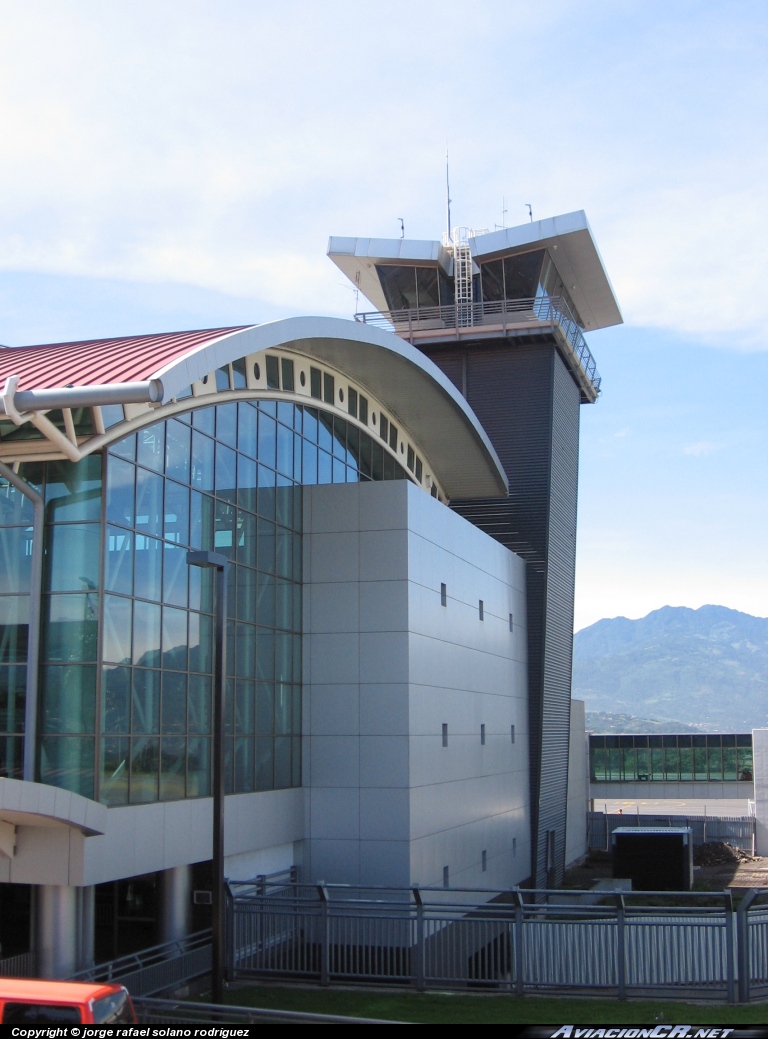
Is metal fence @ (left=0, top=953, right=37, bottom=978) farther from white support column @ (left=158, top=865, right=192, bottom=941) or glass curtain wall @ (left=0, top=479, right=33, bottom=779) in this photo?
white support column @ (left=158, top=865, right=192, bottom=941)

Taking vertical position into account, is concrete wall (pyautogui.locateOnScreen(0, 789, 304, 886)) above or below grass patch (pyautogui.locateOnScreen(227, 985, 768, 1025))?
above

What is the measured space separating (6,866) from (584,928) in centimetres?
895

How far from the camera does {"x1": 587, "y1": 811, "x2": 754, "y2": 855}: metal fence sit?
2175 inches

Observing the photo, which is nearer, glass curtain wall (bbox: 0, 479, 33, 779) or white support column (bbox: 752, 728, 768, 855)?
glass curtain wall (bbox: 0, 479, 33, 779)

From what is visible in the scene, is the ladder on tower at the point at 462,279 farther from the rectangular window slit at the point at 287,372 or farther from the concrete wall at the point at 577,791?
the concrete wall at the point at 577,791

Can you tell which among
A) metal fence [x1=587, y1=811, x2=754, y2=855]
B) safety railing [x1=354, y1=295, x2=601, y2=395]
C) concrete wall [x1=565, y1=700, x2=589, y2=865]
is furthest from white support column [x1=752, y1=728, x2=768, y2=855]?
safety railing [x1=354, y1=295, x2=601, y2=395]

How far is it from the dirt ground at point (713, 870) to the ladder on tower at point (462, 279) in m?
20.7

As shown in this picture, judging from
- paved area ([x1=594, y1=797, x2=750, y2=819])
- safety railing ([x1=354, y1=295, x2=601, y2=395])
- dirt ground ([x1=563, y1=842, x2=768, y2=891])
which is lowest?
paved area ([x1=594, y1=797, x2=750, y2=819])

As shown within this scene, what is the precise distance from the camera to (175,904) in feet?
67.5

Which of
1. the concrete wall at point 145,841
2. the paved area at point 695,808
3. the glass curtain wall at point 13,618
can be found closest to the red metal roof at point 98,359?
the glass curtain wall at point 13,618

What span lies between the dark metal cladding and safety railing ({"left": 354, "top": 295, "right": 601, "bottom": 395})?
2.46 ft

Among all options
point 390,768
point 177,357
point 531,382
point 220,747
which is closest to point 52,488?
point 177,357

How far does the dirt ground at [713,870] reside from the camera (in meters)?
44.3
